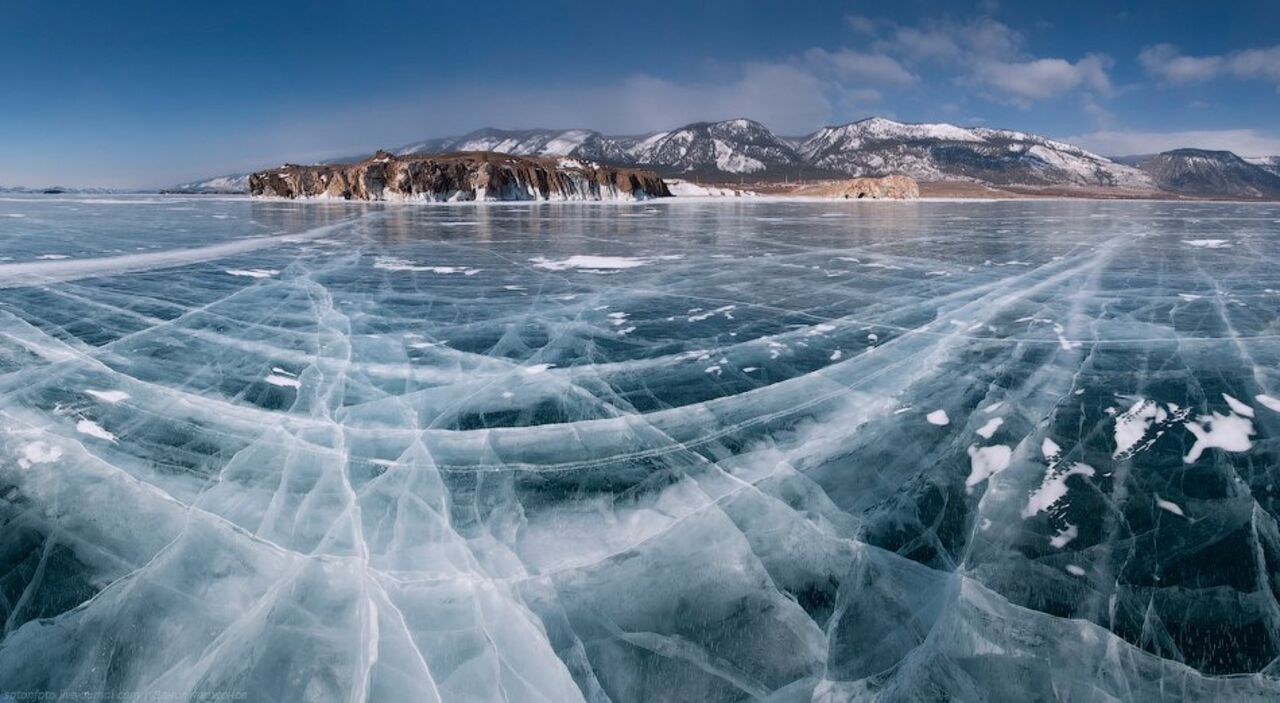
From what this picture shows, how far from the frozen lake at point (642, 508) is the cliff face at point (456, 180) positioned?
6801 cm

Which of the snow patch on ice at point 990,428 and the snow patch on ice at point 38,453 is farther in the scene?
the snow patch on ice at point 990,428

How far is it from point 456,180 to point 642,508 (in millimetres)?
75480

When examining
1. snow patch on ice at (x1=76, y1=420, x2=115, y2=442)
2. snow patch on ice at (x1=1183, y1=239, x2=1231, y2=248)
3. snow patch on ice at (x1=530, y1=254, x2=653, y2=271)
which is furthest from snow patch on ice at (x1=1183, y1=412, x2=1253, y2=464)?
snow patch on ice at (x1=1183, y1=239, x2=1231, y2=248)

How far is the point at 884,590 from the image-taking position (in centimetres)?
291

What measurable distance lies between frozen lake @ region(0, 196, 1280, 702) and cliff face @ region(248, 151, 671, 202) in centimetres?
6801

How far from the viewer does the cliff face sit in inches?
2813

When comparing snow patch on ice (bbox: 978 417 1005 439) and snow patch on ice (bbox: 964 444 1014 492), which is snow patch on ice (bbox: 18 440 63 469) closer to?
snow patch on ice (bbox: 964 444 1014 492)

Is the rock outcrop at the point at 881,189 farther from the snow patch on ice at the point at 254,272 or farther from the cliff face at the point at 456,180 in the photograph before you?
the snow patch on ice at the point at 254,272

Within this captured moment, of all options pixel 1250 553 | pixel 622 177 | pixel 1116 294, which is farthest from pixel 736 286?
pixel 622 177

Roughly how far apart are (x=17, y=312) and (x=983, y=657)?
10800mm

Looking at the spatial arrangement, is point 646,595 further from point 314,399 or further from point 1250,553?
point 314,399

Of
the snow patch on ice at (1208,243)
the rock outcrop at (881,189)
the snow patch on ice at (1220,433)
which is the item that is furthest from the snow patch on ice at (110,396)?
the rock outcrop at (881,189)

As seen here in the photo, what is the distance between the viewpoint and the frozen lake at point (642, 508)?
2562 mm

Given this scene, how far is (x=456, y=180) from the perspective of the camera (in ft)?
238
